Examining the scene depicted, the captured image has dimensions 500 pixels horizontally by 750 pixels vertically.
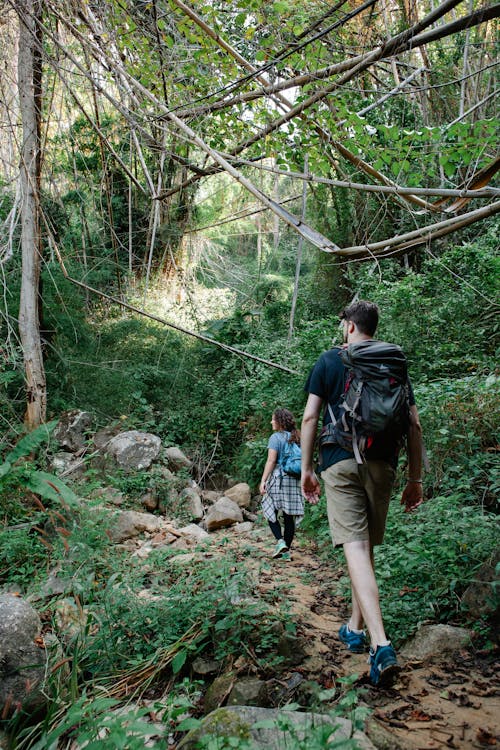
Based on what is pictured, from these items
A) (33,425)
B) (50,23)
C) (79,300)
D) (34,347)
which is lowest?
(33,425)

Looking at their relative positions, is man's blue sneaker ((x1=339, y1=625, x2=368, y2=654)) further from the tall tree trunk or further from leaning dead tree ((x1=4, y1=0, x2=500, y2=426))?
the tall tree trunk

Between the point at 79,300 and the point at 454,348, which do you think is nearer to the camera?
the point at 454,348

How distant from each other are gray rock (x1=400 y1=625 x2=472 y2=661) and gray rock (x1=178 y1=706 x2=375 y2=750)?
110cm

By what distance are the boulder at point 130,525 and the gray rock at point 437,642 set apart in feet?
12.5

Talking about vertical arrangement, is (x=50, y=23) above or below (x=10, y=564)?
above

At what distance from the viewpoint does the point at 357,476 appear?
Result: 9.93ft

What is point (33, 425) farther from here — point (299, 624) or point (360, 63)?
point (360, 63)

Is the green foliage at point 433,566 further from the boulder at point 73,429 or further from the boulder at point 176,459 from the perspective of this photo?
the boulder at point 73,429

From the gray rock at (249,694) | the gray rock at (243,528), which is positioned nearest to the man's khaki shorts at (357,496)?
the gray rock at (249,694)

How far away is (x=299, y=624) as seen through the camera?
11.9 feet

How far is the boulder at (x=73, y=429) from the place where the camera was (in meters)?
8.65

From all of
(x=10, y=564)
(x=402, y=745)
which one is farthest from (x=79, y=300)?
(x=402, y=745)

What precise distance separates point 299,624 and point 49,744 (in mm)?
1635

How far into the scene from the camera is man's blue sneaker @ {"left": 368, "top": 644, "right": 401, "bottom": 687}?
8.66 ft
